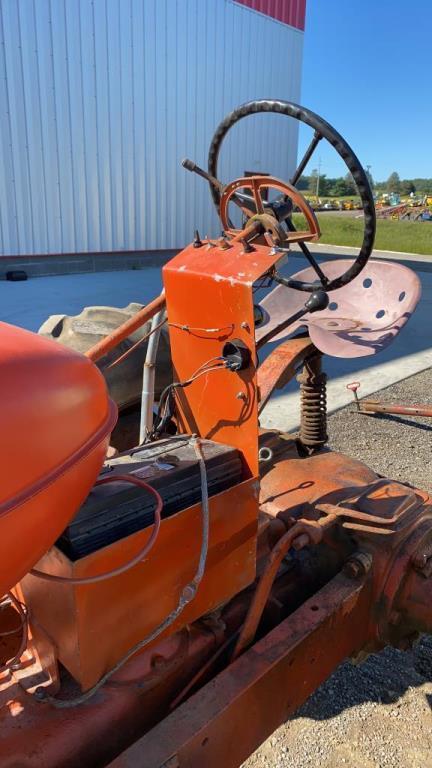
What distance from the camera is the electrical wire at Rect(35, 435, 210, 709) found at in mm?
1192

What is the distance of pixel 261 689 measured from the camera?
4.38ft

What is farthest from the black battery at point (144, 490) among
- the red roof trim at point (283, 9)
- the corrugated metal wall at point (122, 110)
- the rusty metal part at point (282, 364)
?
the red roof trim at point (283, 9)

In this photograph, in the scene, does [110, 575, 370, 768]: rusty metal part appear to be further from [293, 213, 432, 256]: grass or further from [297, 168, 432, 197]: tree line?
[297, 168, 432, 197]: tree line

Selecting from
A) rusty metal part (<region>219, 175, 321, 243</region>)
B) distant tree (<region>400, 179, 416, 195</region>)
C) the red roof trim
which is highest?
the red roof trim

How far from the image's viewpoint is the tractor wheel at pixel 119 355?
2.25 meters

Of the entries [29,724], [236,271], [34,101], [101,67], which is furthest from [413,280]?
[101,67]

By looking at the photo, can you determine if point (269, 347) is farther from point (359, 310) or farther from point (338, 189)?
point (338, 189)

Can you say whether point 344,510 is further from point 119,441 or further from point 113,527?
point 119,441

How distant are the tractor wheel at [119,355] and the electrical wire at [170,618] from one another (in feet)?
3.23

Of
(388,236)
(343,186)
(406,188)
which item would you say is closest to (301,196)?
(388,236)

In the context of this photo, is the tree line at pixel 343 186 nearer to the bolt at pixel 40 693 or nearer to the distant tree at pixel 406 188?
the distant tree at pixel 406 188

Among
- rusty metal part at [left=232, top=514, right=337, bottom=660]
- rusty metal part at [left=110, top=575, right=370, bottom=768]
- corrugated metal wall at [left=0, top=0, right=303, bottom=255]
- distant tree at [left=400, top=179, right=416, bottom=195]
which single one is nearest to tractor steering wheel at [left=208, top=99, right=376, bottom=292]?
rusty metal part at [left=232, top=514, right=337, bottom=660]

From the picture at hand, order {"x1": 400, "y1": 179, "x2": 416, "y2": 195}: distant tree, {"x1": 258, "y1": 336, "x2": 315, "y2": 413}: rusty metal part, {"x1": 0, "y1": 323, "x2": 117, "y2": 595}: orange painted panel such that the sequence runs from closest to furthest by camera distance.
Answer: {"x1": 0, "y1": 323, "x2": 117, "y2": 595}: orange painted panel → {"x1": 258, "y1": 336, "x2": 315, "y2": 413}: rusty metal part → {"x1": 400, "y1": 179, "x2": 416, "y2": 195}: distant tree

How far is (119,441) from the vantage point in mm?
2432
